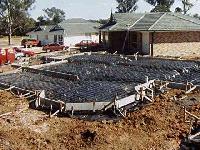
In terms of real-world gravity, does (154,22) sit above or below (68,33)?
above

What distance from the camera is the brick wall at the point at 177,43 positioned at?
31234 millimetres

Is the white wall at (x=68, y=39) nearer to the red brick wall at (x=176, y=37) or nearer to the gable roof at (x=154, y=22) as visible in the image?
the gable roof at (x=154, y=22)

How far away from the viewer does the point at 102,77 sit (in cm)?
1958

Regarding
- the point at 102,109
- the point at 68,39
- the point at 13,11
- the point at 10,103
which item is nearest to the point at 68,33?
the point at 68,39

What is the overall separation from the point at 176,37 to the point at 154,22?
2368mm

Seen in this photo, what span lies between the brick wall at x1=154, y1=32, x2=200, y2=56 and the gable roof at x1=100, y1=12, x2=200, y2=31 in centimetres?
65

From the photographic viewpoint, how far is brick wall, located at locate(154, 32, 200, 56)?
31.2m

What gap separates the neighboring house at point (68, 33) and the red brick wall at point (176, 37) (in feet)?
60.5

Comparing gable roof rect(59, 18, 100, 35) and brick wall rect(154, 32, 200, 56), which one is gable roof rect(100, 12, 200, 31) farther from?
gable roof rect(59, 18, 100, 35)

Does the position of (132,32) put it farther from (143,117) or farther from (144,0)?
(144,0)

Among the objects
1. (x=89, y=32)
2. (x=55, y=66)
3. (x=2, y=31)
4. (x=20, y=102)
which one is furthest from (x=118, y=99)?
(x=2, y=31)

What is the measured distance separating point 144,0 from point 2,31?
37407 millimetres

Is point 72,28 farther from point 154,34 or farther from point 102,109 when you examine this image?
point 102,109

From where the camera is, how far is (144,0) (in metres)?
91.0
